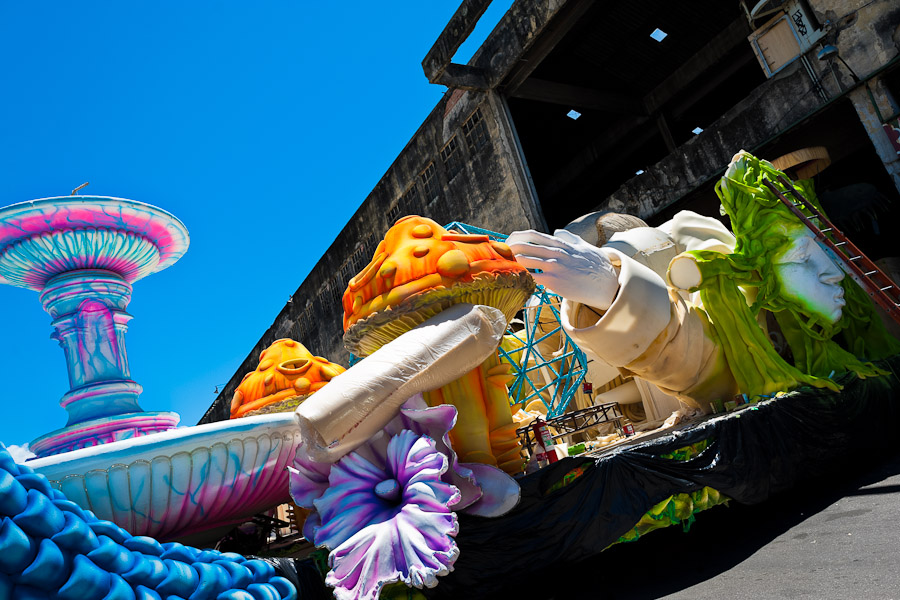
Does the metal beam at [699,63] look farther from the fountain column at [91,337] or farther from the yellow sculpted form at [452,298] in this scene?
the fountain column at [91,337]

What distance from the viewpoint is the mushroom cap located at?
384cm

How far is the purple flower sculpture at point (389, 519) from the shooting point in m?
2.68

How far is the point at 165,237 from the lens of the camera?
6199 mm

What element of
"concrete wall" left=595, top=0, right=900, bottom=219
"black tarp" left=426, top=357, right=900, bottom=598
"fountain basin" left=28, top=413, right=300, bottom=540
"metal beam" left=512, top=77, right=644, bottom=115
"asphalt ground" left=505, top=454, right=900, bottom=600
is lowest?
"asphalt ground" left=505, top=454, right=900, bottom=600

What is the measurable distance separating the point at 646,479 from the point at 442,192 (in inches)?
457

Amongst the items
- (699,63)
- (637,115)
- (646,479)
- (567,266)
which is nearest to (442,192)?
(637,115)

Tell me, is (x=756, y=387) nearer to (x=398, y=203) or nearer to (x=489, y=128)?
(x=489, y=128)

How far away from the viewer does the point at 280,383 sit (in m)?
4.98

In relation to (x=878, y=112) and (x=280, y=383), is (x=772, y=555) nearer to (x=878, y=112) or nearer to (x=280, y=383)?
(x=280, y=383)

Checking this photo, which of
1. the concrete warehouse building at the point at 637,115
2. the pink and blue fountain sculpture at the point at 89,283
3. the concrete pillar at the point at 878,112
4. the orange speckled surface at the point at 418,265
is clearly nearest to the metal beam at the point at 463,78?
the concrete warehouse building at the point at 637,115

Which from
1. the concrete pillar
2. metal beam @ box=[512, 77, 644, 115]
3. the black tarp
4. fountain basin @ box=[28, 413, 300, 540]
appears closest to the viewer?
fountain basin @ box=[28, 413, 300, 540]

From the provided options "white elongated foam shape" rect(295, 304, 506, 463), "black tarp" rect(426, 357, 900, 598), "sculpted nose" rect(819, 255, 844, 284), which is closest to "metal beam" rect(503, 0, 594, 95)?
"sculpted nose" rect(819, 255, 844, 284)

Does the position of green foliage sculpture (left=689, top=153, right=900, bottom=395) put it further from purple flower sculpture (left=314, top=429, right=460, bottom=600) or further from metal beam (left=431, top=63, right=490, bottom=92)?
metal beam (left=431, top=63, right=490, bottom=92)

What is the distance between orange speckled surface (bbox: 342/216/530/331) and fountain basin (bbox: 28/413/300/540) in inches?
36.7
